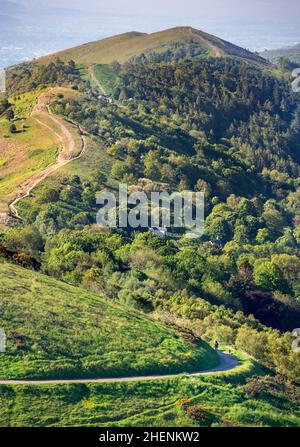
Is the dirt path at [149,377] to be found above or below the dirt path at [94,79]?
below

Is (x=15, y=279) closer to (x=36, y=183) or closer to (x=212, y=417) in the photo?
(x=212, y=417)

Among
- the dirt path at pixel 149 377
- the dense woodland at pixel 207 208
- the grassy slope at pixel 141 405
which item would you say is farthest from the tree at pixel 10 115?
the grassy slope at pixel 141 405

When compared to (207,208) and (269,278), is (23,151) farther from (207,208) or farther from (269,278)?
(269,278)

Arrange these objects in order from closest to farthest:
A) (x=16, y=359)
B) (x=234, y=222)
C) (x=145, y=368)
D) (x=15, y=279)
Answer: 1. (x=16, y=359)
2. (x=145, y=368)
3. (x=15, y=279)
4. (x=234, y=222)

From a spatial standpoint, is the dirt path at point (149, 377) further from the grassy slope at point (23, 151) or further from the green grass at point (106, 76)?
the green grass at point (106, 76)

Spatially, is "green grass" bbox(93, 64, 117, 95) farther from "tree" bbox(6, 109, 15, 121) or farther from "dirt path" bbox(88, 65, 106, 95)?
"tree" bbox(6, 109, 15, 121)
